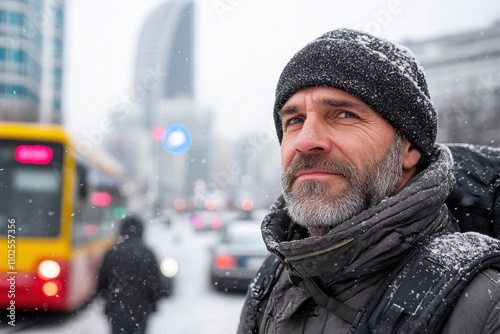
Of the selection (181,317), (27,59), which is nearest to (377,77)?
(181,317)

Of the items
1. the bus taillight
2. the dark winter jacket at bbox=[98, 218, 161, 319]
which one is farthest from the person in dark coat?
the bus taillight

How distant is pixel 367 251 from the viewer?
132 cm

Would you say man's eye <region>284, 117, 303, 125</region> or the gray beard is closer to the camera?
the gray beard

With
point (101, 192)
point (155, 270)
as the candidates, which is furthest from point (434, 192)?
point (101, 192)

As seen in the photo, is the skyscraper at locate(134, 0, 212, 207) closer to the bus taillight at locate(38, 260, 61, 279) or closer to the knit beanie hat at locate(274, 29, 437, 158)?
the bus taillight at locate(38, 260, 61, 279)

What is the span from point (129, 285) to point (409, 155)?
172 inches

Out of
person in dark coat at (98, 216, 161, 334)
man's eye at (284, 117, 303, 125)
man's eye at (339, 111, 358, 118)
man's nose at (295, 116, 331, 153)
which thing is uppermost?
man's eye at (339, 111, 358, 118)

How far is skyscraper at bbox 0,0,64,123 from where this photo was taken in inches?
2264

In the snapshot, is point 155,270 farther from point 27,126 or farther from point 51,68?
point 51,68

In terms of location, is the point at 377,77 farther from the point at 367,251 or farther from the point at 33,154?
the point at 33,154

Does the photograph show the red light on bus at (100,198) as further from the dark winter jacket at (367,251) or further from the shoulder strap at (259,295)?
the dark winter jacket at (367,251)

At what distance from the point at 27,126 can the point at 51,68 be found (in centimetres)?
6927

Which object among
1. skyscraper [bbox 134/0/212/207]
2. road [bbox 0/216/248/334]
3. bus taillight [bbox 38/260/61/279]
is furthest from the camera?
skyscraper [bbox 134/0/212/207]

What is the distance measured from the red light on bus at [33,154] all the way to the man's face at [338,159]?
20.7 ft
